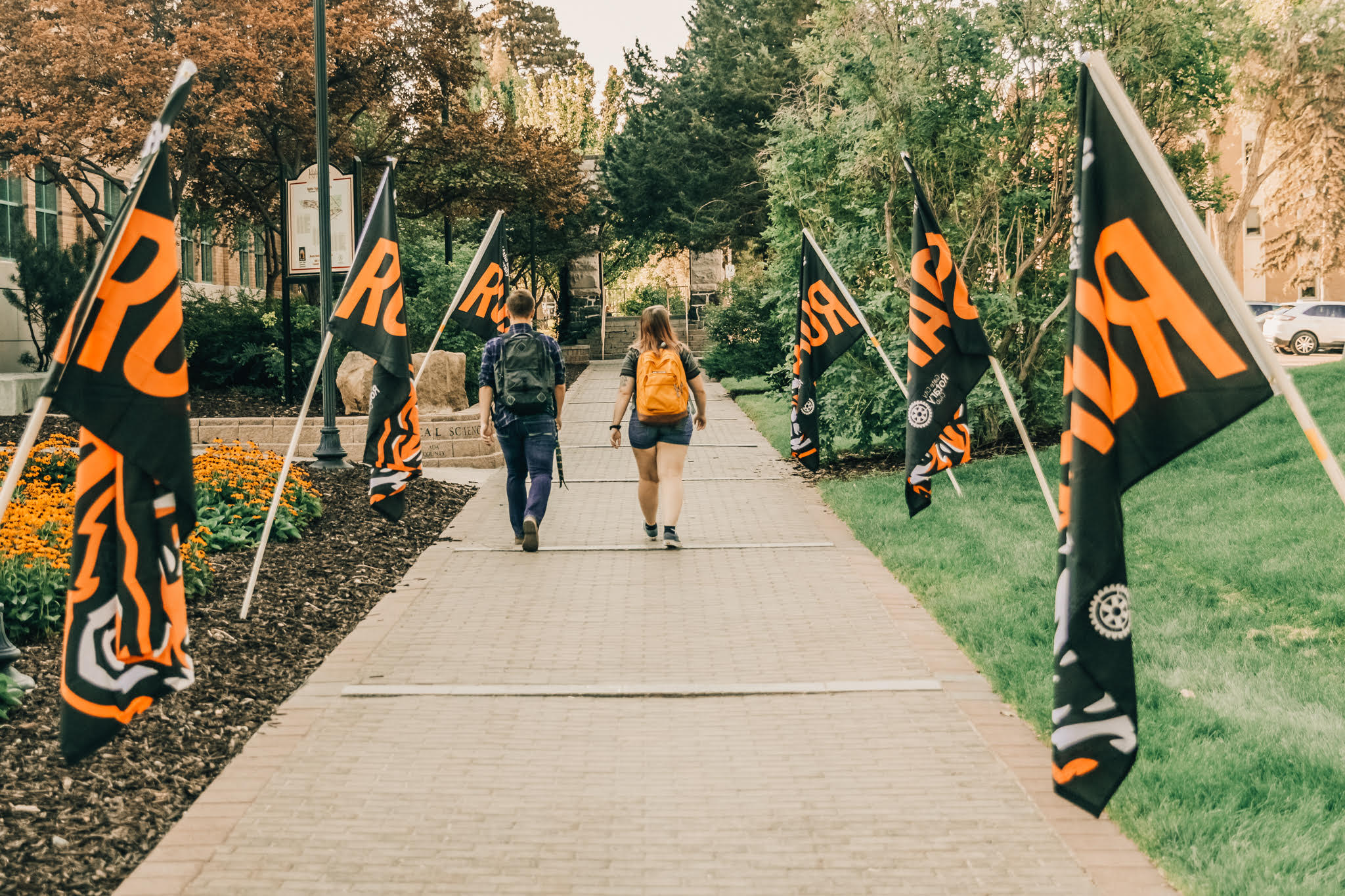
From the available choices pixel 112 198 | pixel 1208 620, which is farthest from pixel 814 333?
pixel 112 198

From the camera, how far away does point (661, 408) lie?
8.90m

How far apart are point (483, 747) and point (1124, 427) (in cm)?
291

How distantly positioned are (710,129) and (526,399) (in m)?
24.7

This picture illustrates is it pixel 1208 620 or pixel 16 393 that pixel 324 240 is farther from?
pixel 1208 620

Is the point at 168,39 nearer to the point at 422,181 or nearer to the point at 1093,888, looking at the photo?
the point at 422,181

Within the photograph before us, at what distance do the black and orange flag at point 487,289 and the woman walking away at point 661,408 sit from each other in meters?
2.14

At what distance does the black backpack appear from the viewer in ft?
28.6

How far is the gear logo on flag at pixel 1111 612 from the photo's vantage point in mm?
3234

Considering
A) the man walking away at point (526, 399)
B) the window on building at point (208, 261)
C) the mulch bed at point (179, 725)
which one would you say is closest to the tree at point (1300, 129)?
the man walking away at point (526, 399)

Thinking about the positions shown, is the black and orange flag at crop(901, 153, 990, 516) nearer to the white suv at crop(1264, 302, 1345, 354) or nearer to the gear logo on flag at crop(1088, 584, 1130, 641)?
the gear logo on flag at crop(1088, 584, 1130, 641)

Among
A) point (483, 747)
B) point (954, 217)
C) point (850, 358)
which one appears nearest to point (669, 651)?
point (483, 747)

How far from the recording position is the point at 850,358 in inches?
504

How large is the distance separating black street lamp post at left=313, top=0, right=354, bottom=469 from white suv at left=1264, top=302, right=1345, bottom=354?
95.5 ft

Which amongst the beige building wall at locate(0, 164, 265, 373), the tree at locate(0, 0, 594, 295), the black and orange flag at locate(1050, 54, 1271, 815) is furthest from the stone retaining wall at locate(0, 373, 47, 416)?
the black and orange flag at locate(1050, 54, 1271, 815)
